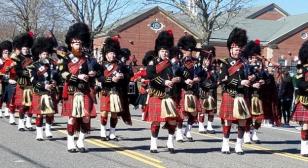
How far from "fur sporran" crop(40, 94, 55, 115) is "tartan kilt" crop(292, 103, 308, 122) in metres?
4.81

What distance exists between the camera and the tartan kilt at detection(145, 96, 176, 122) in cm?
1029

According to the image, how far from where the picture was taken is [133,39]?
5272 centimetres

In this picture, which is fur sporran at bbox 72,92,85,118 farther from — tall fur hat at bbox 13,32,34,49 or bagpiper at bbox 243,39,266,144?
tall fur hat at bbox 13,32,34,49

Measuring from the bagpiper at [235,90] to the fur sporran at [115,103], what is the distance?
2369 mm

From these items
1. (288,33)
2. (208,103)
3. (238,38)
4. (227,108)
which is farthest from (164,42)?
(288,33)

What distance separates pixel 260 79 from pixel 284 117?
690 cm

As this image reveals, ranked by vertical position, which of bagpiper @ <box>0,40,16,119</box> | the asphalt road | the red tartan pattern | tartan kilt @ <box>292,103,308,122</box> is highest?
bagpiper @ <box>0,40,16,119</box>

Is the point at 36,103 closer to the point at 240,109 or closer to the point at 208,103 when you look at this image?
the point at 208,103

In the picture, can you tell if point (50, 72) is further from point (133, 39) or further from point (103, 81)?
point (133, 39)

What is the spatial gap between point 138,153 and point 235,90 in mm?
2118

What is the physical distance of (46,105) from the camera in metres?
11.7

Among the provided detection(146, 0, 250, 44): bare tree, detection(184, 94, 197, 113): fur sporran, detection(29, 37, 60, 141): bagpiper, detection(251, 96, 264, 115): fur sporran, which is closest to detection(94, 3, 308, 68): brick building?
detection(146, 0, 250, 44): bare tree

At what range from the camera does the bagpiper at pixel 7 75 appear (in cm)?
1477

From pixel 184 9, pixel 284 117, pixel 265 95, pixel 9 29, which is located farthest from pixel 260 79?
pixel 9 29
